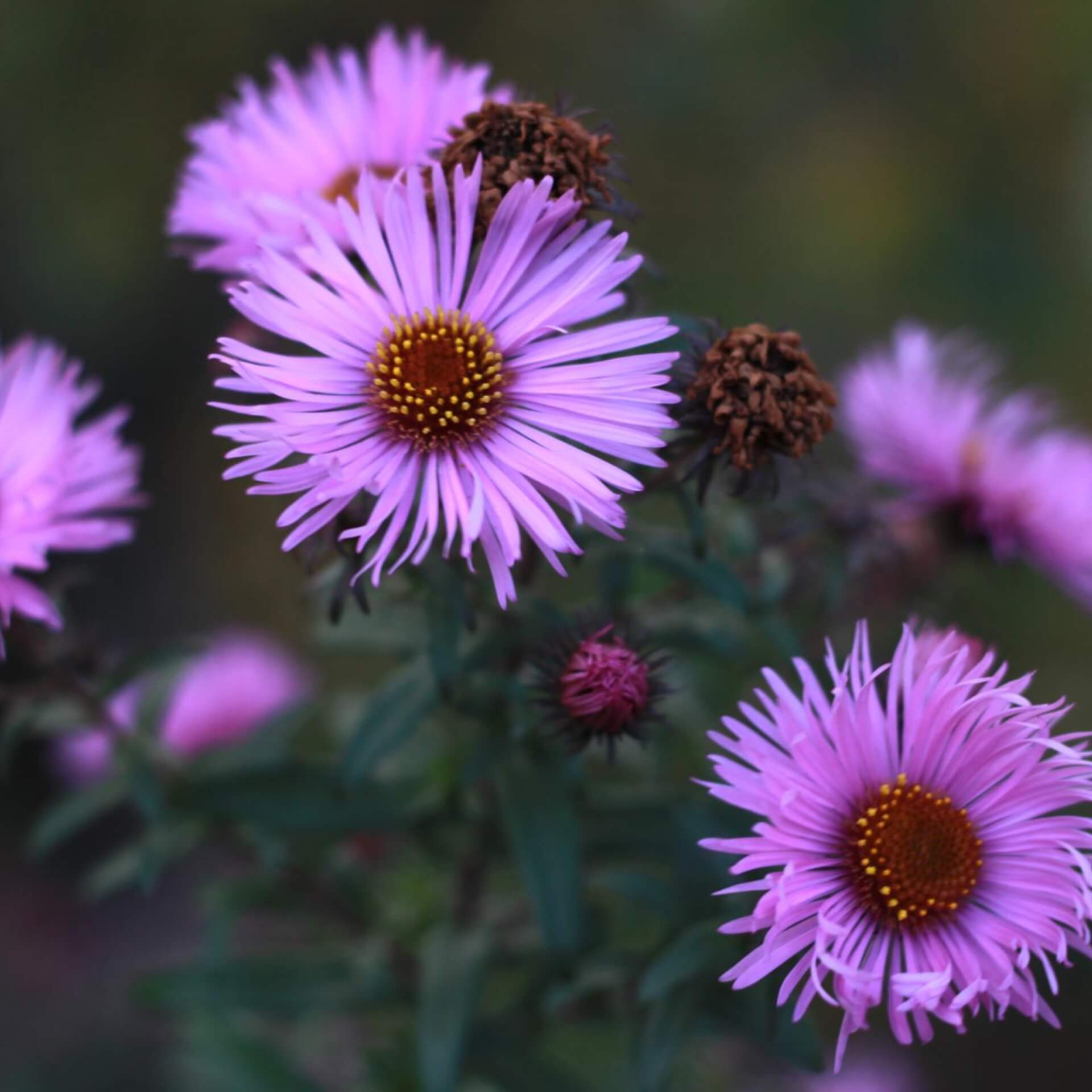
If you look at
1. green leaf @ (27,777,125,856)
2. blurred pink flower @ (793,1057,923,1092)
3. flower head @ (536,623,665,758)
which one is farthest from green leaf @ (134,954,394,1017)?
blurred pink flower @ (793,1057,923,1092)

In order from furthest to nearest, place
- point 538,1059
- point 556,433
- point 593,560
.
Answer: point 538,1059 < point 593,560 < point 556,433

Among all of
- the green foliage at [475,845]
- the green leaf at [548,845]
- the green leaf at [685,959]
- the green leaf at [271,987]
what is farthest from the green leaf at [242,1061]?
the green leaf at [685,959]

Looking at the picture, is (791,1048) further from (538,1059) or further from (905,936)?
(538,1059)

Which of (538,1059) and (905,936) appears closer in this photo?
(905,936)

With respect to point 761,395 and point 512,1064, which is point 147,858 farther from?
point 761,395

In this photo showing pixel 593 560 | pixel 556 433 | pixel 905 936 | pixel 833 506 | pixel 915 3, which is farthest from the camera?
pixel 915 3

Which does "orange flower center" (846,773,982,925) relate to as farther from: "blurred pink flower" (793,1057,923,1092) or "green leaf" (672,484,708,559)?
"blurred pink flower" (793,1057,923,1092)

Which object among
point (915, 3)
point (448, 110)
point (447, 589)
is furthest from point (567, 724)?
point (915, 3)
